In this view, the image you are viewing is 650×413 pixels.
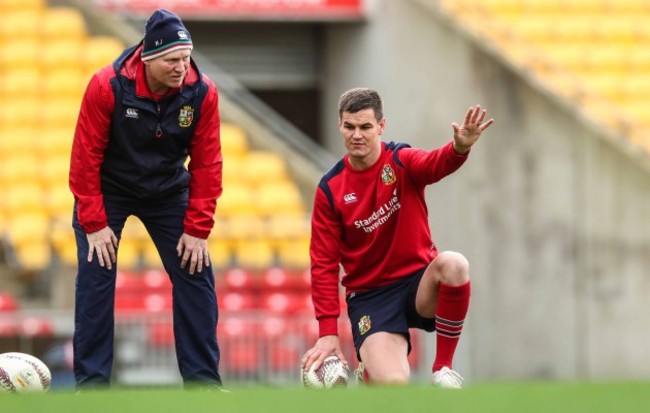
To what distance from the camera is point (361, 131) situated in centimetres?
782

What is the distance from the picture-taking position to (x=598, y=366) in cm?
1540

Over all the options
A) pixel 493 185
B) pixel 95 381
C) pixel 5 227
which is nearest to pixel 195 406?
pixel 95 381


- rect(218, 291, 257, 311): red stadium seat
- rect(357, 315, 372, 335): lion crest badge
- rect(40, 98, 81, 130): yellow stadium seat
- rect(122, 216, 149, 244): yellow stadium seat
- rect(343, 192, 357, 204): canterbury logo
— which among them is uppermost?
rect(40, 98, 81, 130): yellow stadium seat

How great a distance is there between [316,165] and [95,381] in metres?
8.86

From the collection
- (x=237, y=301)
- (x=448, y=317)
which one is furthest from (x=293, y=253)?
(x=448, y=317)

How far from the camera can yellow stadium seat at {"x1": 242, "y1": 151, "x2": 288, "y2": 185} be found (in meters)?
15.8

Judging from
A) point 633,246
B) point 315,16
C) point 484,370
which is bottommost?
point 484,370

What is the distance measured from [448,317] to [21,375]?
7.22 ft

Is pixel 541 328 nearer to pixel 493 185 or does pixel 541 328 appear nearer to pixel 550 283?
pixel 550 283

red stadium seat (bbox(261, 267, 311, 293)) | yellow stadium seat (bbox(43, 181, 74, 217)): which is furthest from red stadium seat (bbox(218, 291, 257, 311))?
yellow stadium seat (bbox(43, 181, 74, 217))

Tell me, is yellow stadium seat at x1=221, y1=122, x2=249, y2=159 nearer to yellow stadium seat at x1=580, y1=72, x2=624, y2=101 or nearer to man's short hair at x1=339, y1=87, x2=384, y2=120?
yellow stadium seat at x1=580, y1=72, x2=624, y2=101

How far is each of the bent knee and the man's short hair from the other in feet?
2.65

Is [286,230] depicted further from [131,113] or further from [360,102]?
[131,113]

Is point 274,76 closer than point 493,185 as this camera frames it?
No
